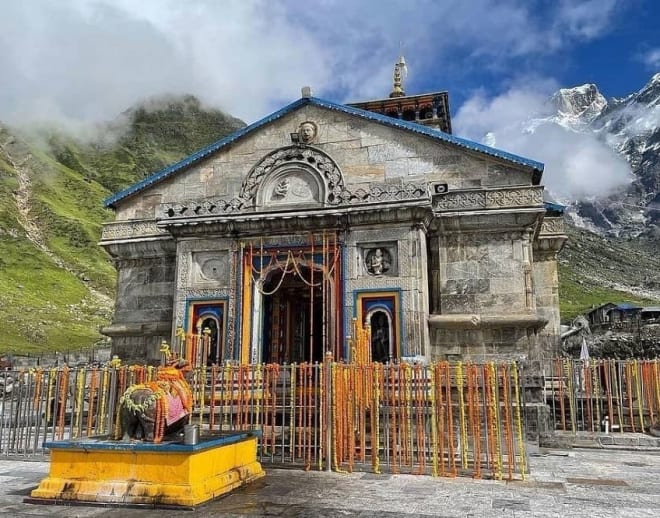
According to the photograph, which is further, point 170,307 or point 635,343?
point 635,343

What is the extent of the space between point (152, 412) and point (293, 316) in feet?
44.9

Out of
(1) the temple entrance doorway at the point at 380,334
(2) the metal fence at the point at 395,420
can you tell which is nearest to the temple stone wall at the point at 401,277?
(1) the temple entrance doorway at the point at 380,334

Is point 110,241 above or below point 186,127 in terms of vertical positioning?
below

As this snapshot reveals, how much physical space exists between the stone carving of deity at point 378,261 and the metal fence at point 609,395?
5721 millimetres

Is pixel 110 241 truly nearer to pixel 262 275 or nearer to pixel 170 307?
pixel 170 307

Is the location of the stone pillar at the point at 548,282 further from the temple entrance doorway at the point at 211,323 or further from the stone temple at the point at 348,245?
the temple entrance doorway at the point at 211,323

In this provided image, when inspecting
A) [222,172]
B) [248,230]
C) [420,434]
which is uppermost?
[222,172]

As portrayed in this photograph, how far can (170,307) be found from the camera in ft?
73.4

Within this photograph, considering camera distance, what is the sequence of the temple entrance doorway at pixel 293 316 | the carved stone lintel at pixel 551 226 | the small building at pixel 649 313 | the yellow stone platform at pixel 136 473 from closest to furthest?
the yellow stone platform at pixel 136 473, the temple entrance doorway at pixel 293 316, the carved stone lintel at pixel 551 226, the small building at pixel 649 313

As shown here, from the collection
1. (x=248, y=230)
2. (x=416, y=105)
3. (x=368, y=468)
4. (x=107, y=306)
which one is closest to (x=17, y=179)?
(x=107, y=306)

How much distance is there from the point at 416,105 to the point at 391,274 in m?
17.8

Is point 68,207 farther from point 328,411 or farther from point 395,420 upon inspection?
point 395,420

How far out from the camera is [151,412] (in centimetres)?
927

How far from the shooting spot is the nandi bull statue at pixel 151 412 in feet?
30.3
